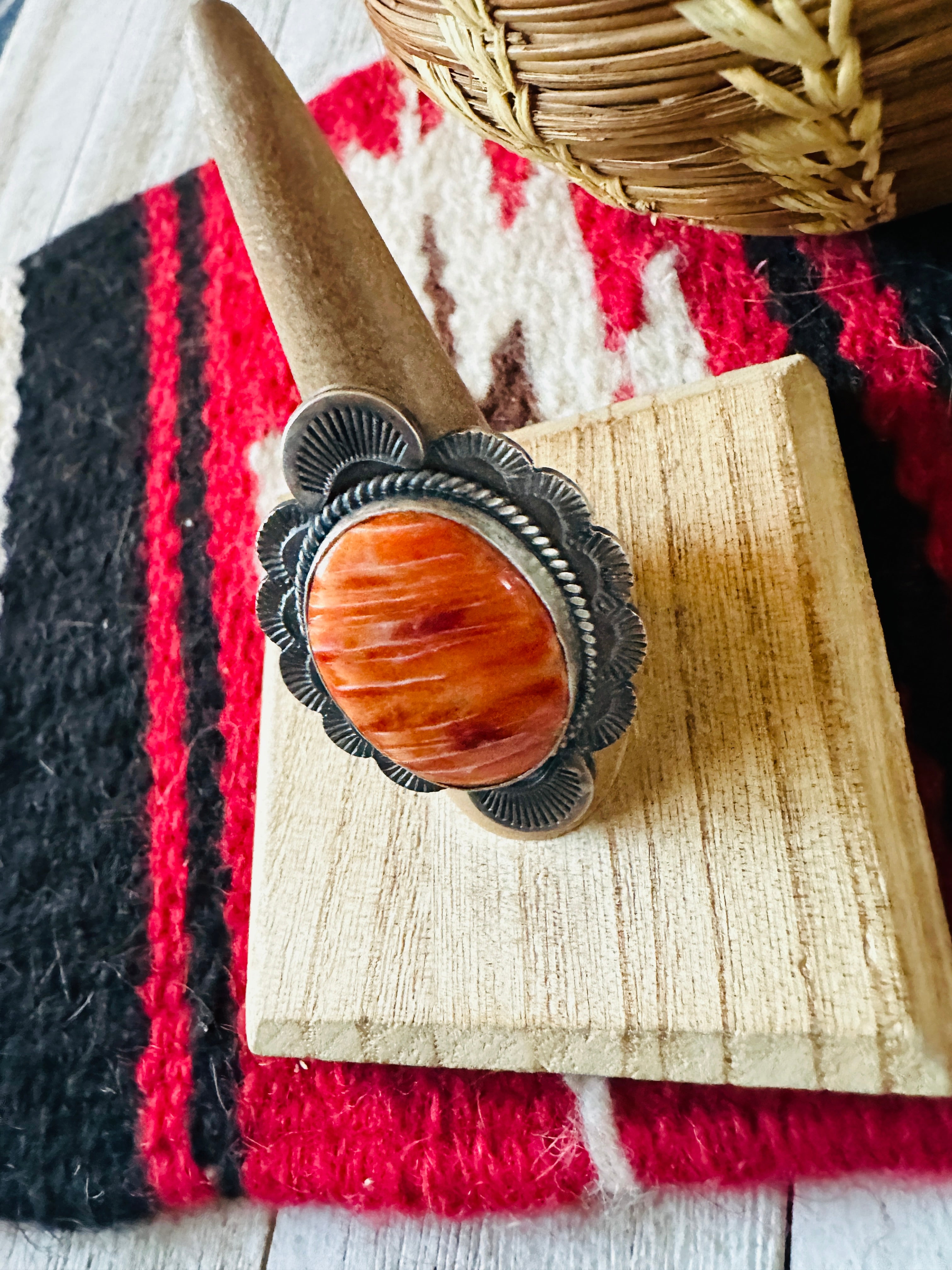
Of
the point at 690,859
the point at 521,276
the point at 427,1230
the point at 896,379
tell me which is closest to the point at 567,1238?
the point at 427,1230

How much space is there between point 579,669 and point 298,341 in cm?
15

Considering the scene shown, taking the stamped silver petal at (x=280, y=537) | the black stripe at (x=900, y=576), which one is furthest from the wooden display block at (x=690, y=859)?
the stamped silver petal at (x=280, y=537)

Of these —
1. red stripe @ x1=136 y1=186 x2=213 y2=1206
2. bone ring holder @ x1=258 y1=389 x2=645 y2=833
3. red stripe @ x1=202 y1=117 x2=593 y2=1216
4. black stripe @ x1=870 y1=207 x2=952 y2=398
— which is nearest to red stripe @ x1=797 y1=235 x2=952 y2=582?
black stripe @ x1=870 y1=207 x2=952 y2=398

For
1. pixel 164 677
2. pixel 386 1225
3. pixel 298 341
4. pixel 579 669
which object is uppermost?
pixel 298 341

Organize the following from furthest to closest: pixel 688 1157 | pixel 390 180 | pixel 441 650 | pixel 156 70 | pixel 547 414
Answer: pixel 156 70 < pixel 390 180 < pixel 547 414 < pixel 688 1157 < pixel 441 650

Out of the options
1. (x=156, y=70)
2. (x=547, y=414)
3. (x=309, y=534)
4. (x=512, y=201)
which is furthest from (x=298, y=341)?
(x=156, y=70)

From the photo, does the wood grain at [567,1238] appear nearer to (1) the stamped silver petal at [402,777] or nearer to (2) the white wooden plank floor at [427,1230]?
(2) the white wooden plank floor at [427,1230]

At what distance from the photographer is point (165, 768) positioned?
0.73 metres

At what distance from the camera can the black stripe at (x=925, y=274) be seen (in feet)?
1.95

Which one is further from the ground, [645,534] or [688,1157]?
[645,534]

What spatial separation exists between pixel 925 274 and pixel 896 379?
0.21 ft

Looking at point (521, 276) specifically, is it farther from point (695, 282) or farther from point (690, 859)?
point (690, 859)

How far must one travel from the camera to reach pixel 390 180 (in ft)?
2.73

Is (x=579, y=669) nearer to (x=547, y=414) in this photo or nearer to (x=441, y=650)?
(x=441, y=650)
